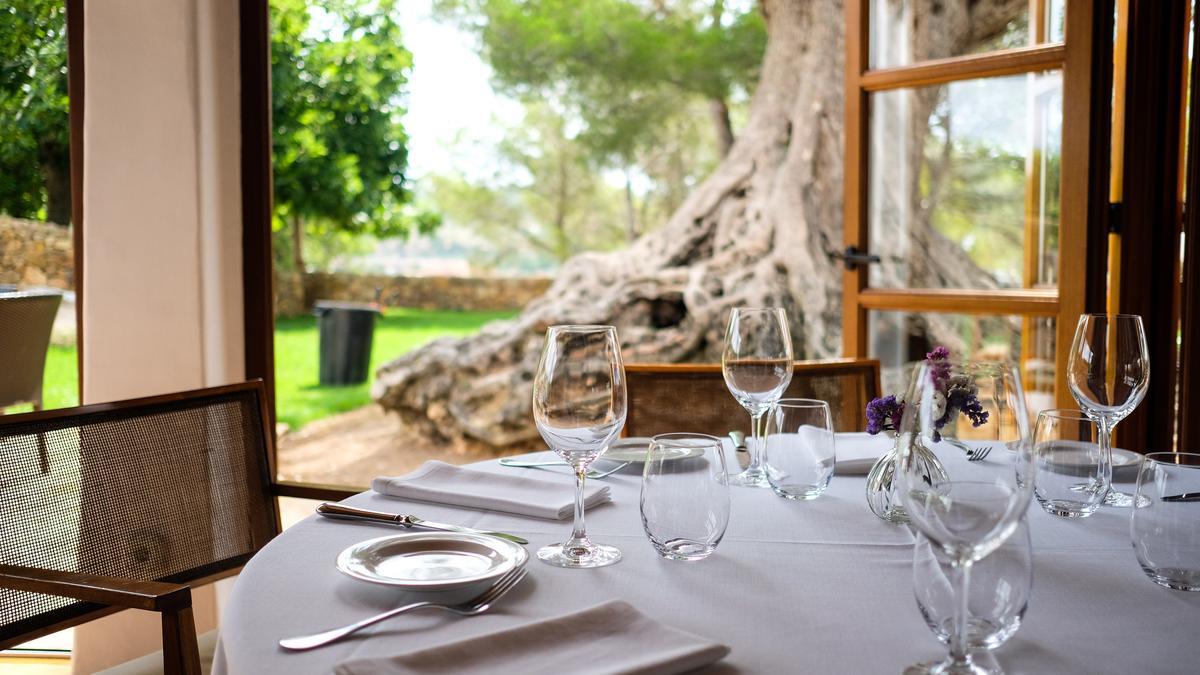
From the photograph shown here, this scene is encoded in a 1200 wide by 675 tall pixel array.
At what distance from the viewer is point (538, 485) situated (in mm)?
1106

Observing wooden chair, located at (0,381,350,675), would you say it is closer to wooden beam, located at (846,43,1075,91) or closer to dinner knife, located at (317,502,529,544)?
dinner knife, located at (317,502,529,544)

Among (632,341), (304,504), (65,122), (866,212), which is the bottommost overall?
(304,504)

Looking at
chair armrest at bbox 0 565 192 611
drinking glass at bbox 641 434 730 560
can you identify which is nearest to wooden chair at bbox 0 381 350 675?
chair armrest at bbox 0 565 192 611

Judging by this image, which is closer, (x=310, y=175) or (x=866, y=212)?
(x=866, y=212)

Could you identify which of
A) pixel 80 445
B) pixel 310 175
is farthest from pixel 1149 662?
pixel 310 175

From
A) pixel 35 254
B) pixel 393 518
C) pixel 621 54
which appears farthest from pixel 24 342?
pixel 621 54

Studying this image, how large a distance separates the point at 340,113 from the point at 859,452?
7.16 meters

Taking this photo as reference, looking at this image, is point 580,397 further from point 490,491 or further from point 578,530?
point 490,491

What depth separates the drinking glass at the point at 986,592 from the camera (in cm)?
66

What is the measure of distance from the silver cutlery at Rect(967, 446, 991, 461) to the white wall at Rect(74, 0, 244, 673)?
206cm

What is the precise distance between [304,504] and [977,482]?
4032 mm

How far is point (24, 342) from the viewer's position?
2389 millimetres

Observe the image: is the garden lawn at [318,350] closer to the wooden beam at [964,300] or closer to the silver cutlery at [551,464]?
the wooden beam at [964,300]

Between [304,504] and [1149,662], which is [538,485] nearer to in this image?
[1149,662]
